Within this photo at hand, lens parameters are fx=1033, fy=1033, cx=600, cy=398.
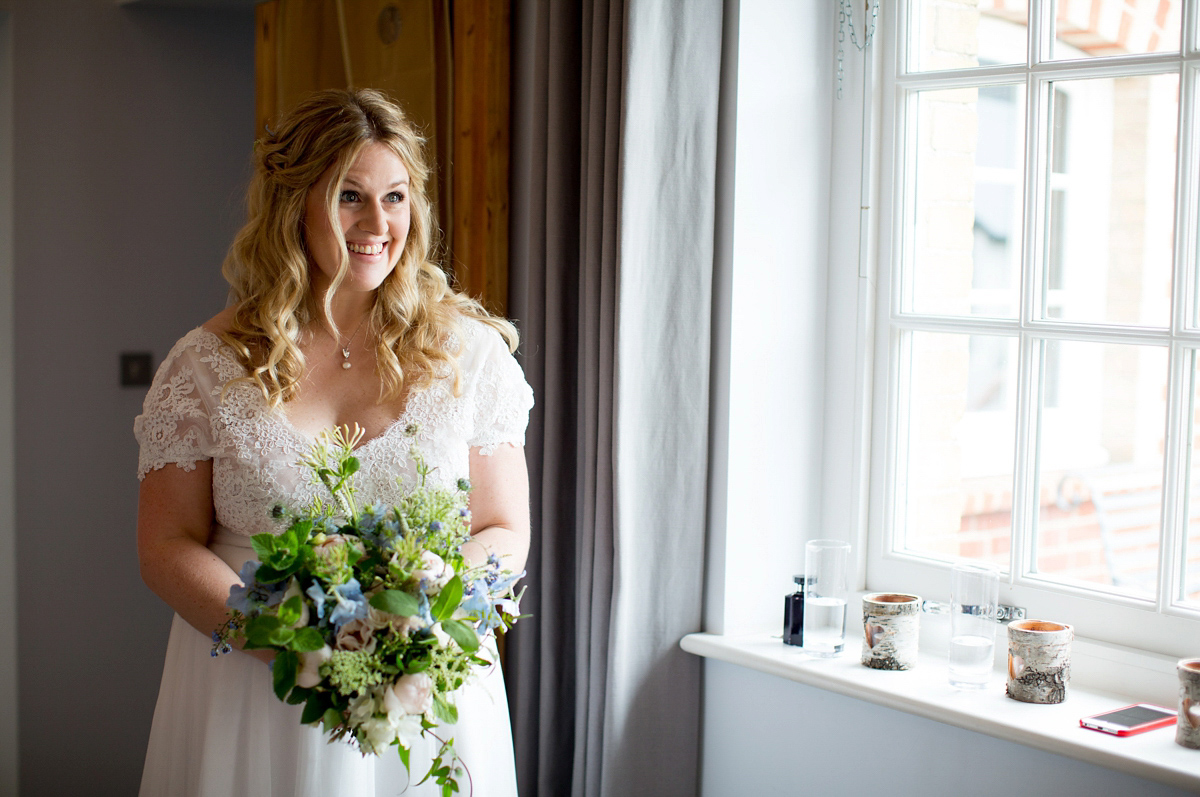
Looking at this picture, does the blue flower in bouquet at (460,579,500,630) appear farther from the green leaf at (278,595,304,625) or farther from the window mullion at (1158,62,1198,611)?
the window mullion at (1158,62,1198,611)

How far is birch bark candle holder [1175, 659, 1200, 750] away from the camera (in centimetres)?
148

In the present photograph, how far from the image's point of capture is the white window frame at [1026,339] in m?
1.66

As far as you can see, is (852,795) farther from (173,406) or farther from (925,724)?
(173,406)

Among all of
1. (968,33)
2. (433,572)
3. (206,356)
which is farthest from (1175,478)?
(206,356)

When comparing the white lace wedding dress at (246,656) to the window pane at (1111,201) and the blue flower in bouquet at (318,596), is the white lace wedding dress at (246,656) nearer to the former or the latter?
the blue flower in bouquet at (318,596)

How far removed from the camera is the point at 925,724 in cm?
172

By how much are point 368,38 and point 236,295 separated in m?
1.02

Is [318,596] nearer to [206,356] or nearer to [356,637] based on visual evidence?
[356,637]

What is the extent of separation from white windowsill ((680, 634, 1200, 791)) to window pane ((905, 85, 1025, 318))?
2.26 ft


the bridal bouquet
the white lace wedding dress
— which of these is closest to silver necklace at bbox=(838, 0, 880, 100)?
the white lace wedding dress

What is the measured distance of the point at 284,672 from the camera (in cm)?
117

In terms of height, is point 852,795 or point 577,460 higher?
point 577,460

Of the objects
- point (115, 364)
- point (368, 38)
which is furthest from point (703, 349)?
point (115, 364)

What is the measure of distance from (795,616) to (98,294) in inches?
87.0
